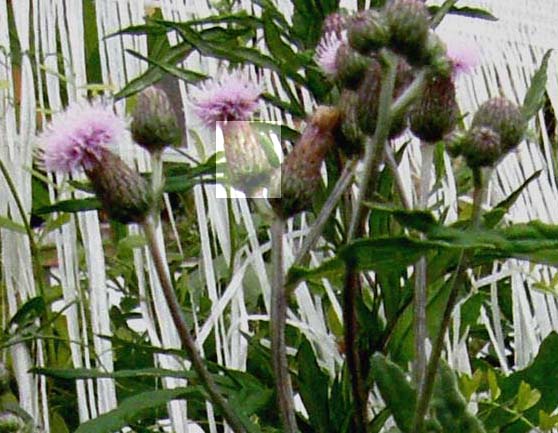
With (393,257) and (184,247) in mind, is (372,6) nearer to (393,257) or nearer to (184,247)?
(393,257)

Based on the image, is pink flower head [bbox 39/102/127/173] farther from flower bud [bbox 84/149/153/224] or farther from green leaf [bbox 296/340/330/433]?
green leaf [bbox 296/340/330/433]

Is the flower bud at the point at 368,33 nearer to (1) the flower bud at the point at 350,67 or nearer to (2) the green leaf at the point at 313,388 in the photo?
(1) the flower bud at the point at 350,67

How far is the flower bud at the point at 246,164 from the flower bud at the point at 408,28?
0.09 m

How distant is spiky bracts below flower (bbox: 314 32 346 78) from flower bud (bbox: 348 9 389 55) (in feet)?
0.18

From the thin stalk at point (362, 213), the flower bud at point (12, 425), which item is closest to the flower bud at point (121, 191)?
the thin stalk at point (362, 213)

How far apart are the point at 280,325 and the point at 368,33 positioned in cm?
15

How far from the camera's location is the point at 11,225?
2.67 feet

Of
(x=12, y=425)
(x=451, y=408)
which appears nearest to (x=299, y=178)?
(x=451, y=408)

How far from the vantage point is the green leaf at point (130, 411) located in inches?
25.3

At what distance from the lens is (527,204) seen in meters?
1.00

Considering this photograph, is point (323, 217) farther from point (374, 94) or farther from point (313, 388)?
point (313, 388)

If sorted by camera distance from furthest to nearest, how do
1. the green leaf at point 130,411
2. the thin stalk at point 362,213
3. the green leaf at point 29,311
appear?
the green leaf at point 29,311
the green leaf at point 130,411
the thin stalk at point 362,213

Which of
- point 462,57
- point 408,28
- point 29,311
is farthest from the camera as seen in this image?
point 29,311

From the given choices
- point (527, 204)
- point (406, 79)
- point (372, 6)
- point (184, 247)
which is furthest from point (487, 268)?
point (406, 79)
